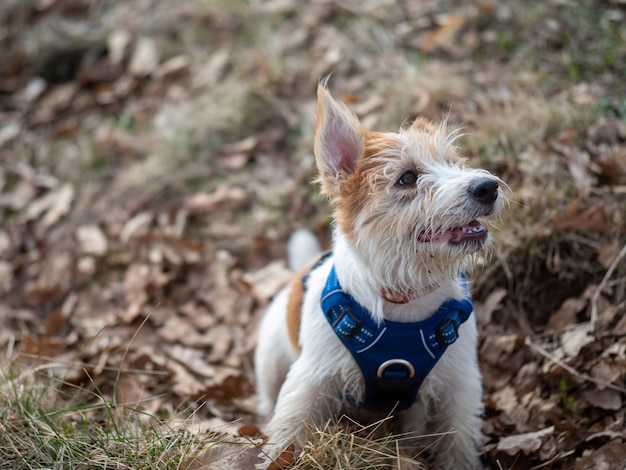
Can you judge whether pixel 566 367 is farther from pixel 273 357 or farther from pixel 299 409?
pixel 273 357

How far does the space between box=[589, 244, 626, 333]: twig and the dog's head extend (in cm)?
107

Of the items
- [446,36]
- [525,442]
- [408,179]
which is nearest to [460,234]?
[408,179]

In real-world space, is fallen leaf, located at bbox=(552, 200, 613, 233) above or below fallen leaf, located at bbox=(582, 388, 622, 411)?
above

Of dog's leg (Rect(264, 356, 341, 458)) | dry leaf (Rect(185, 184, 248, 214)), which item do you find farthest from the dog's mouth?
dry leaf (Rect(185, 184, 248, 214))

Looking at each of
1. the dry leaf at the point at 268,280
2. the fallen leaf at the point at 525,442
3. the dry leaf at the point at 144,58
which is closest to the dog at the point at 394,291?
the fallen leaf at the point at 525,442

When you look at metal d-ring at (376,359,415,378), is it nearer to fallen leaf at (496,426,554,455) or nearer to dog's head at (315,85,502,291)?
dog's head at (315,85,502,291)

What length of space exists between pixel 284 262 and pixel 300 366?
2.03 meters

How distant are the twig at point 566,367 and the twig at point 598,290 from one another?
275 mm

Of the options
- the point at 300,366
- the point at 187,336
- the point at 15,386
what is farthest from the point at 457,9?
the point at 15,386

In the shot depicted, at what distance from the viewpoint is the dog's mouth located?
2.73 meters

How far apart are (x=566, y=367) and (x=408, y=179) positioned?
1358mm

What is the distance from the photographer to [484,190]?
265cm

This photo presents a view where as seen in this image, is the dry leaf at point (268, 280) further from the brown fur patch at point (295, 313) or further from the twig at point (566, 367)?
the twig at point (566, 367)

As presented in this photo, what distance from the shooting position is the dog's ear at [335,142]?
2.91 m
